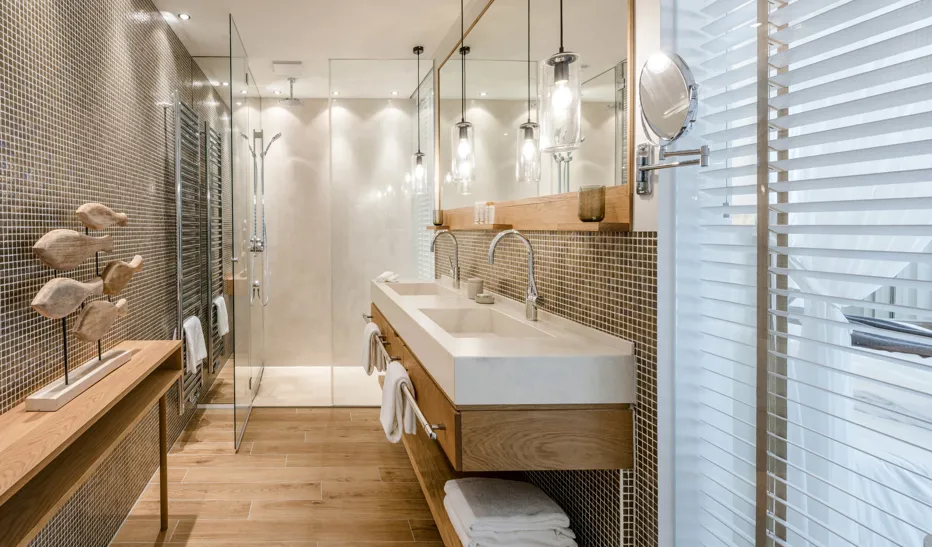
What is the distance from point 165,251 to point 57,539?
6.20 ft

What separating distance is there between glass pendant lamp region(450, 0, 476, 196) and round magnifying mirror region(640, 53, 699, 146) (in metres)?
1.95

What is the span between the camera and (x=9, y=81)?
182 cm

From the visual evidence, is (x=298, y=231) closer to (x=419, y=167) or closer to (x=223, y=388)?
(x=419, y=167)

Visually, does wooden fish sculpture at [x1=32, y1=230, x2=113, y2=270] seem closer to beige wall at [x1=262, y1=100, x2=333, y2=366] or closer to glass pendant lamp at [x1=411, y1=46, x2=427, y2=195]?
glass pendant lamp at [x1=411, y1=46, x2=427, y2=195]

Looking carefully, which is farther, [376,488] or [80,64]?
[376,488]

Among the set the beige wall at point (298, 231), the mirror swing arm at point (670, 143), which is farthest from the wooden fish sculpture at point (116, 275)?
the beige wall at point (298, 231)

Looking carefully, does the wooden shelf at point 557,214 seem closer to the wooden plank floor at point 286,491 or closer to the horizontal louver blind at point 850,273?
the horizontal louver blind at point 850,273

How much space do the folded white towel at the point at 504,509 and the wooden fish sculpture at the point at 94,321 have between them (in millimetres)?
1340

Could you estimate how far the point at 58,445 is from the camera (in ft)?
4.93

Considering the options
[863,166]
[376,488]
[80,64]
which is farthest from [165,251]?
[863,166]

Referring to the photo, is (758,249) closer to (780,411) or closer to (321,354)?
(780,411)

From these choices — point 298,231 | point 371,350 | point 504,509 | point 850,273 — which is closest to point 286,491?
point 371,350

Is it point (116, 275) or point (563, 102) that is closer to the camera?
point (563, 102)

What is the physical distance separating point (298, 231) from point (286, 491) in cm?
296
